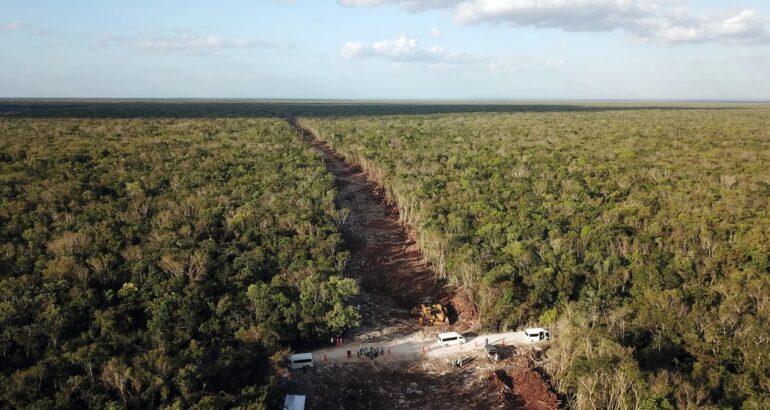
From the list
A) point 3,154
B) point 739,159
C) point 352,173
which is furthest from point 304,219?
point 739,159

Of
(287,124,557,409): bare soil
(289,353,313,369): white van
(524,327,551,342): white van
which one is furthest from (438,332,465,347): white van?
(289,353,313,369): white van

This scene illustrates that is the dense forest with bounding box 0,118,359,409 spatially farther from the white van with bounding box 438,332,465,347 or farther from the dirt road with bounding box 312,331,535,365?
the white van with bounding box 438,332,465,347

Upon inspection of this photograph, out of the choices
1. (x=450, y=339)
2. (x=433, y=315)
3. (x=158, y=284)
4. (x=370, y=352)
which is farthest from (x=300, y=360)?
(x=158, y=284)

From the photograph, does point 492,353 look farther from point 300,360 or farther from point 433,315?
point 300,360

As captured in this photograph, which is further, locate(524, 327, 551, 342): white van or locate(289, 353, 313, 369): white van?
locate(524, 327, 551, 342): white van

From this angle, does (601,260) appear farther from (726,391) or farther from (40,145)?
(40,145)
